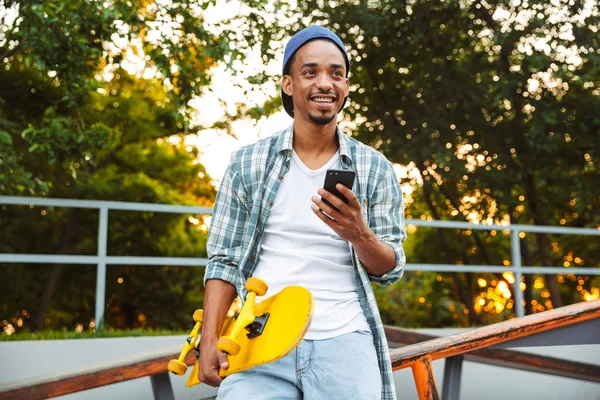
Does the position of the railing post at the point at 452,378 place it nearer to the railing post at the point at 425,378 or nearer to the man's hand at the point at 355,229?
the railing post at the point at 425,378

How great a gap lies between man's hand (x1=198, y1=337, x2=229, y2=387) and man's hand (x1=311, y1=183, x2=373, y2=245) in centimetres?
48

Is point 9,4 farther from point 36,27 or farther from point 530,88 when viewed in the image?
point 530,88

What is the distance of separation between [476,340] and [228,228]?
4.34 feet

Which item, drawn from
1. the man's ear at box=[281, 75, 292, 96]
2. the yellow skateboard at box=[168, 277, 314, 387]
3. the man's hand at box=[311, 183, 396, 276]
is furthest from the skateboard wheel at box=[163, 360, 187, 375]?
the man's ear at box=[281, 75, 292, 96]

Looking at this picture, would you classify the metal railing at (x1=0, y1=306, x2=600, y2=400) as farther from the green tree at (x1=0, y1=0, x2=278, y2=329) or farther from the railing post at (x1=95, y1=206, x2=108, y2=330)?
the green tree at (x1=0, y1=0, x2=278, y2=329)

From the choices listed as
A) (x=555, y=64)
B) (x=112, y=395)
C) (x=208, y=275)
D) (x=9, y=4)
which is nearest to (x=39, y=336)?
(x=112, y=395)

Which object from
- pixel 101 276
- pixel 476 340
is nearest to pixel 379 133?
pixel 101 276

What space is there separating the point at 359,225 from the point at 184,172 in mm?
10736

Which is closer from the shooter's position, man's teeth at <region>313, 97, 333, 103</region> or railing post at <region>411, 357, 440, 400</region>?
man's teeth at <region>313, 97, 333, 103</region>

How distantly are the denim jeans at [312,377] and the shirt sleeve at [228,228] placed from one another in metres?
0.31

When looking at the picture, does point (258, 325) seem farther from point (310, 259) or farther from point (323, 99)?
point (323, 99)

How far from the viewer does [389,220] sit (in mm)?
2000

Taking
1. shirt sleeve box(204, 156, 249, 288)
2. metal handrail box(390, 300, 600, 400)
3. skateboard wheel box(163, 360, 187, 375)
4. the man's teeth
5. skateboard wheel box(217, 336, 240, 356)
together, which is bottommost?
metal handrail box(390, 300, 600, 400)

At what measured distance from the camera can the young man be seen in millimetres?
1808
